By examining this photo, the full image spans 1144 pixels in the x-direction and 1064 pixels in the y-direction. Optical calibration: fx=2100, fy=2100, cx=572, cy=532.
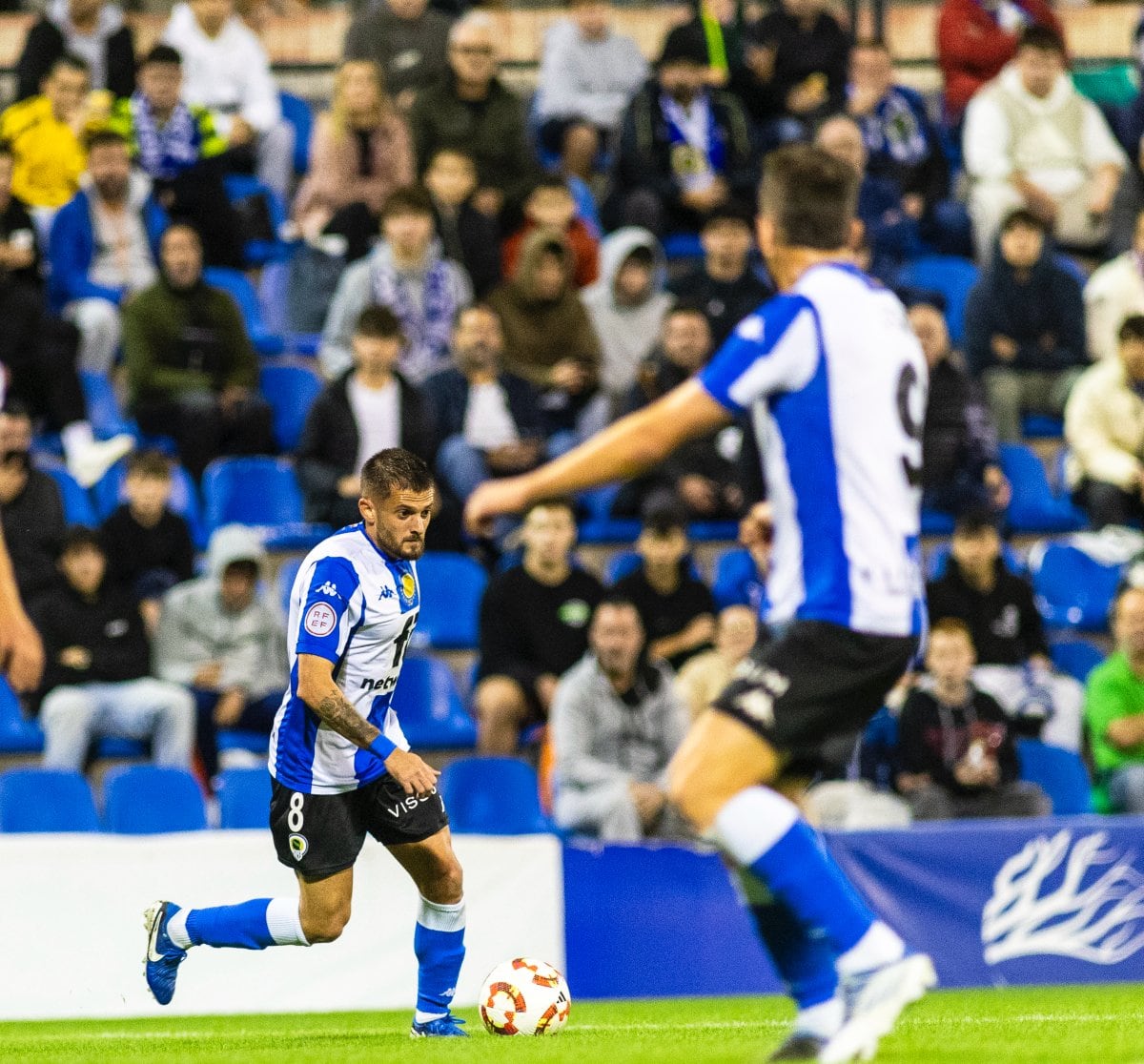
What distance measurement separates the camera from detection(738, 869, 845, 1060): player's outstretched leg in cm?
513

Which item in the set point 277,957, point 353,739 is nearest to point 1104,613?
point 277,957

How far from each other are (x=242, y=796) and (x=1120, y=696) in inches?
185

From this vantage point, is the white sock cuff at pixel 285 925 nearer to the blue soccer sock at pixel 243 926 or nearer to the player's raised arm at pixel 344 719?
the blue soccer sock at pixel 243 926

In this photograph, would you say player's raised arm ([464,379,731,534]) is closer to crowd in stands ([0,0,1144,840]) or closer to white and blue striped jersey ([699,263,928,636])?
white and blue striped jersey ([699,263,928,636])

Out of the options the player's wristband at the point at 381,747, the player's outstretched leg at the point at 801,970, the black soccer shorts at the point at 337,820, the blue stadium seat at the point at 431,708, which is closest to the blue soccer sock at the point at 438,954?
the black soccer shorts at the point at 337,820

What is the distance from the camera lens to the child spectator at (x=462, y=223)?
46.4 feet

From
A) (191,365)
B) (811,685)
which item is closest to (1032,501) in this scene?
(191,365)

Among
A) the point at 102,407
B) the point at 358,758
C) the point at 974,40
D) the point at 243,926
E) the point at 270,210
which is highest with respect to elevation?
the point at 974,40

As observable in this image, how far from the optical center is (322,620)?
6.82 m

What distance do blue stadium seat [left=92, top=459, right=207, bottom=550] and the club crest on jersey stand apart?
237 inches

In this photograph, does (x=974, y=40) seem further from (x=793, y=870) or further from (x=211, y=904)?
(x=793, y=870)

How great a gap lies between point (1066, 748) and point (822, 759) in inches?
265

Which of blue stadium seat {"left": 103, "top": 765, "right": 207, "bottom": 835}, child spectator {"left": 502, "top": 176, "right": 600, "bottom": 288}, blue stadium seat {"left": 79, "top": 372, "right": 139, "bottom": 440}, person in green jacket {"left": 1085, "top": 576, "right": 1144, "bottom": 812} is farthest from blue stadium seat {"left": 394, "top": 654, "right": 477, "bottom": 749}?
person in green jacket {"left": 1085, "top": 576, "right": 1144, "bottom": 812}

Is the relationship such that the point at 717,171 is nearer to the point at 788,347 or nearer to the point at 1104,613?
the point at 1104,613
